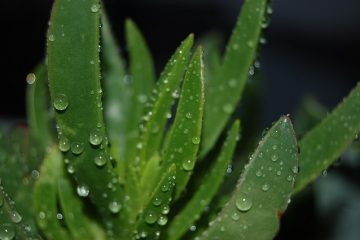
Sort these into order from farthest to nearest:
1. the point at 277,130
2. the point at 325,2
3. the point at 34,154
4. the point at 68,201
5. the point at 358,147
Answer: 1. the point at 325,2
2. the point at 358,147
3. the point at 34,154
4. the point at 68,201
5. the point at 277,130

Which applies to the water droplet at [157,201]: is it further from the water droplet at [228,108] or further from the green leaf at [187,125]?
the water droplet at [228,108]

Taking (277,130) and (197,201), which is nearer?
(277,130)

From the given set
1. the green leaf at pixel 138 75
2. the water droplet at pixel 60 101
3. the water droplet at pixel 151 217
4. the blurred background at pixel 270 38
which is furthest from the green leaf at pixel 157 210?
the blurred background at pixel 270 38

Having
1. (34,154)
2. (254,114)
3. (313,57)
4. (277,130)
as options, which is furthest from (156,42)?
(277,130)

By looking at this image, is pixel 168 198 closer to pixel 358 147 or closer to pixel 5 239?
pixel 5 239

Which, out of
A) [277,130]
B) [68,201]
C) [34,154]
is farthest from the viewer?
[34,154]

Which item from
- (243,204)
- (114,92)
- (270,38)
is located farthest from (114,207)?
(270,38)

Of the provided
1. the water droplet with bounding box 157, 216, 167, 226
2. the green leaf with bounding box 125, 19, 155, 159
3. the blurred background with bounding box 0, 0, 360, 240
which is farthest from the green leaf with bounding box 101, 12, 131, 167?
the blurred background with bounding box 0, 0, 360, 240
